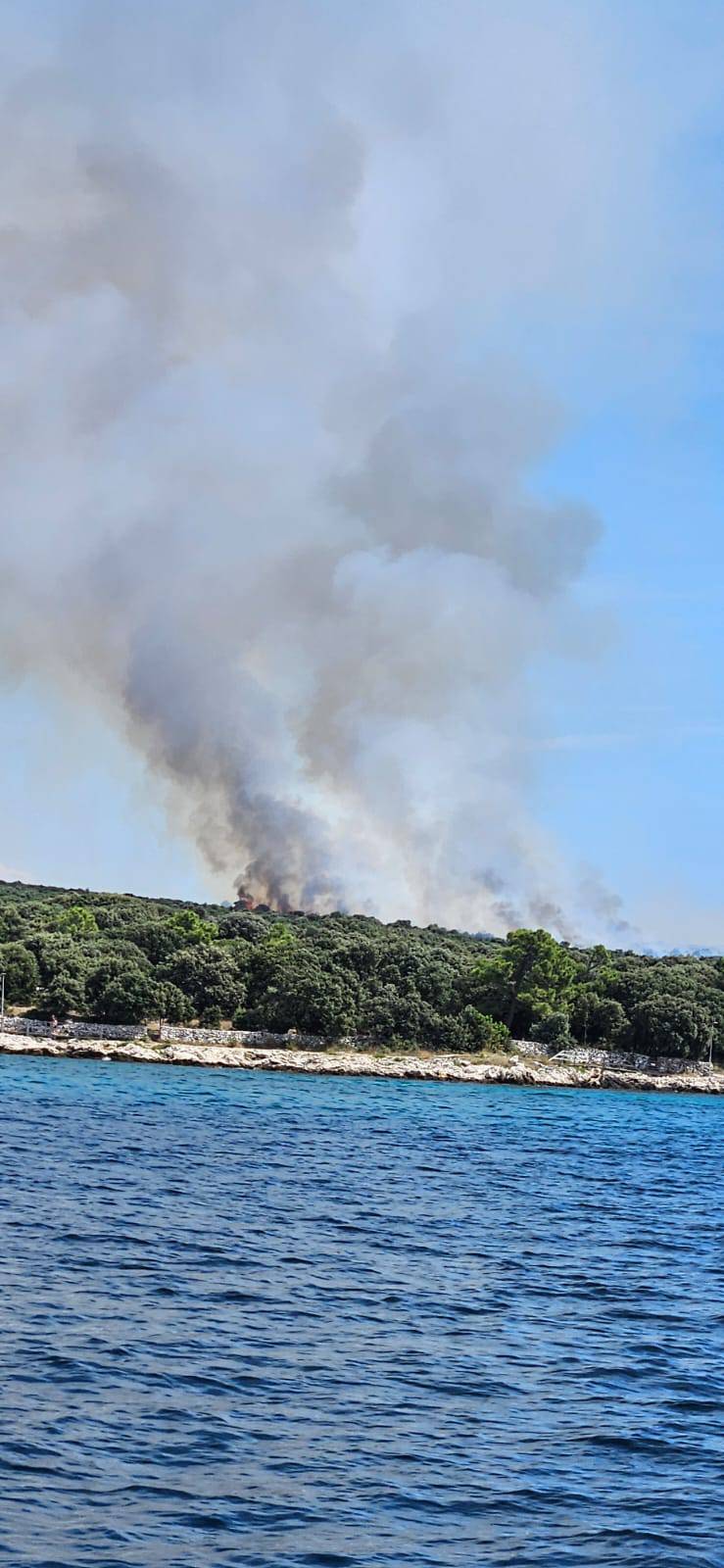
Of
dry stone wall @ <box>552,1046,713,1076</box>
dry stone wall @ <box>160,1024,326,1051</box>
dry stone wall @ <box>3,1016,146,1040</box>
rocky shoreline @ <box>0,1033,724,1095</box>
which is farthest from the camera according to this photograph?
dry stone wall @ <box>552,1046,713,1076</box>

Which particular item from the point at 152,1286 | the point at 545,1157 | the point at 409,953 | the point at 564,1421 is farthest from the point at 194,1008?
the point at 564,1421

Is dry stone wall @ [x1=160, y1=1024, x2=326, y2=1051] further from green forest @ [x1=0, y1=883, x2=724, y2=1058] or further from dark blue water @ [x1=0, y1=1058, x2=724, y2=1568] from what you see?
dark blue water @ [x1=0, y1=1058, x2=724, y2=1568]

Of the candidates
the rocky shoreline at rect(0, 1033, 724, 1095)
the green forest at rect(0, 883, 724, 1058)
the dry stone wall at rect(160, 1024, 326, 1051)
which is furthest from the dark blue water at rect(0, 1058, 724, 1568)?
the green forest at rect(0, 883, 724, 1058)

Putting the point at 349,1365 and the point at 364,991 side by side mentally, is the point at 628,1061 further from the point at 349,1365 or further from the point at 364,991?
the point at 349,1365

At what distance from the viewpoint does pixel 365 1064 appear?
115375 mm

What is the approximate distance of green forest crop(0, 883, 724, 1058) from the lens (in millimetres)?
120188

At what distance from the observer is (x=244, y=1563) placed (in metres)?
15.6

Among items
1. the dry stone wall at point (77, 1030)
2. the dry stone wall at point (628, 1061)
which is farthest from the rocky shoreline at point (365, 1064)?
the dry stone wall at point (77, 1030)

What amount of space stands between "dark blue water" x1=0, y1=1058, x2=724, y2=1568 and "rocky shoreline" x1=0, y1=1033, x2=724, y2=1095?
58384 millimetres

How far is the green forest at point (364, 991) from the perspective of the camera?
120 metres

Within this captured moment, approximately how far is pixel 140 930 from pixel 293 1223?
10619 cm

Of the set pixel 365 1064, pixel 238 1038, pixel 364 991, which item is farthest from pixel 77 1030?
pixel 364 991

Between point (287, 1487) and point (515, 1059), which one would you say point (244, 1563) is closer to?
point (287, 1487)

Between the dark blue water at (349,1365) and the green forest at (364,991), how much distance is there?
6940 centimetres
